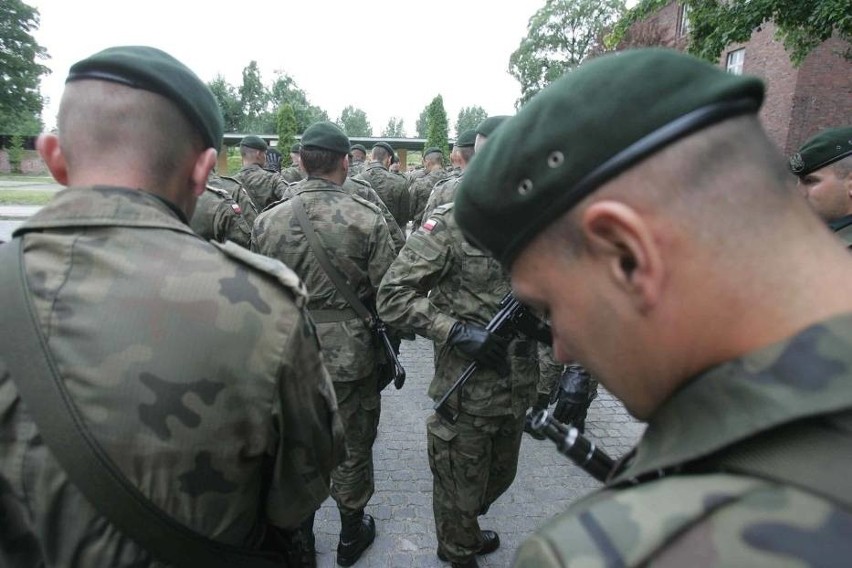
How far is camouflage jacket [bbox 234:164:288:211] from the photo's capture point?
323 inches

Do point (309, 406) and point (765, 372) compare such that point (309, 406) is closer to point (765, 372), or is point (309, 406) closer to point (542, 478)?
point (765, 372)

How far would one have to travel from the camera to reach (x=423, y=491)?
358 cm

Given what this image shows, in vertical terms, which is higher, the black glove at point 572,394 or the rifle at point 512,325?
the rifle at point 512,325

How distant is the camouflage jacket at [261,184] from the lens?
8211 millimetres

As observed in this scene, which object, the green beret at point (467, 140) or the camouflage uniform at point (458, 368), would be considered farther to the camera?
the green beret at point (467, 140)

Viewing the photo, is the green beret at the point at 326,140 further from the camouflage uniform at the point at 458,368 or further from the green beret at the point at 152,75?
the green beret at the point at 152,75

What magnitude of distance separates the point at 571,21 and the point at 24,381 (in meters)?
43.1

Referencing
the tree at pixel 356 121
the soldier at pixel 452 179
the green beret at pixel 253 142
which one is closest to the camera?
the soldier at pixel 452 179

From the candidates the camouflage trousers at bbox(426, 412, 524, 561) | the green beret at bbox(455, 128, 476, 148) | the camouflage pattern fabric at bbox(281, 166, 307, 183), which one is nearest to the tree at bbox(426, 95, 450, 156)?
the camouflage pattern fabric at bbox(281, 166, 307, 183)

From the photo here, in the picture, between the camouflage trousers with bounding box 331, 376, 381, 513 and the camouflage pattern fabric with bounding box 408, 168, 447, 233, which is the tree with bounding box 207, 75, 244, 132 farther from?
the camouflage trousers with bounding box 331, 376, 381, 513

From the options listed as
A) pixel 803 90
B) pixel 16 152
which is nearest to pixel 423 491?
pixel 803 90

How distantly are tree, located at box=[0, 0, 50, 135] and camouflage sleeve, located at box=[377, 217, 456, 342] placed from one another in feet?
170

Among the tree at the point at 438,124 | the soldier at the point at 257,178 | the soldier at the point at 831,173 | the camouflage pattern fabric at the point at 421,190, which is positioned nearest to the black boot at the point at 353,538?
the soldier at the point at 831,173

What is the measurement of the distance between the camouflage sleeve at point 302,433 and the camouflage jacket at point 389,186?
8.04 meters
